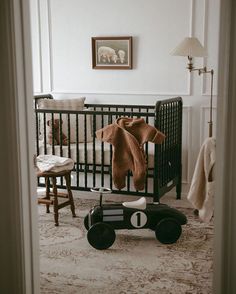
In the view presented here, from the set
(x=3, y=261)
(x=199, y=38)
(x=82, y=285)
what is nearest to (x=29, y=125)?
(x=3, y=261)

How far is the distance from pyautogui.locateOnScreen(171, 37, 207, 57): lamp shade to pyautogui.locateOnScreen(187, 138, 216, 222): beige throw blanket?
3.45ft

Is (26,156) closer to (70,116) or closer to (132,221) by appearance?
(132,221)

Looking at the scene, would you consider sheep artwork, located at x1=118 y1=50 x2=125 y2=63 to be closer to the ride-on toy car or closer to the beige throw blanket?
the beige throw blanket

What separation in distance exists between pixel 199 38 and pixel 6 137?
130 inches

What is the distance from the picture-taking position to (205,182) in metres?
3.40

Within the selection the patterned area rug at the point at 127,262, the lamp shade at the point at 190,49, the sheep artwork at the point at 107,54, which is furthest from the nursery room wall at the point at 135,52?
the patterned area rug at the point at 127,262

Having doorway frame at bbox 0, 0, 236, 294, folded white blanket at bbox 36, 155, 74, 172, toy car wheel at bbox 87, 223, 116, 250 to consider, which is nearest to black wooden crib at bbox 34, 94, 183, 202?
folded white blanket at bbox 36, 155, 74, 172

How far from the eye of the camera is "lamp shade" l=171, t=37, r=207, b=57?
4.09 m

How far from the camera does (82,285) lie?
105 inches

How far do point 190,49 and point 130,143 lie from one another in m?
1.27

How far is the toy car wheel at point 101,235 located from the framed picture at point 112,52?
7.34 feet

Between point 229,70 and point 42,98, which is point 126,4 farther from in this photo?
point 229,70

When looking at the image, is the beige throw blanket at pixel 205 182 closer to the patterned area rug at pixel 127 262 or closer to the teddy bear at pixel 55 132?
the patterned area rug at pixel 127 262

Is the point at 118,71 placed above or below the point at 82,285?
above
